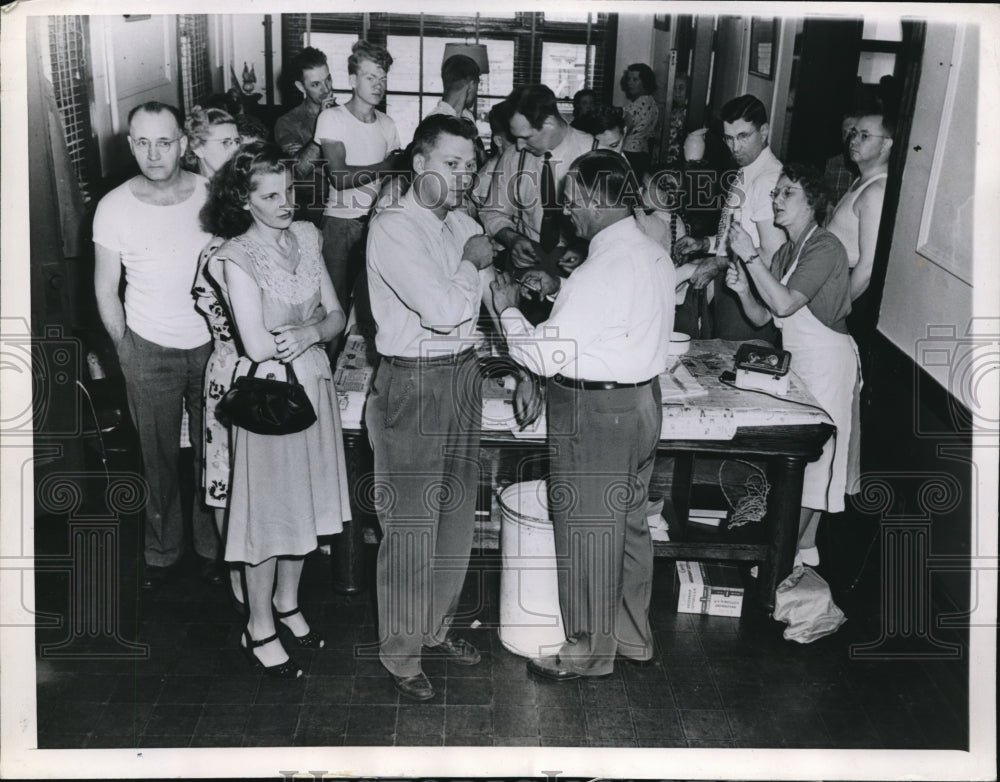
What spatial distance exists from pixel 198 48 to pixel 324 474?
300 cm

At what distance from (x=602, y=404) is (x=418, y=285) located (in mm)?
721

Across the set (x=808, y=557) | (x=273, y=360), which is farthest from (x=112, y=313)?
(x=808, y=557)

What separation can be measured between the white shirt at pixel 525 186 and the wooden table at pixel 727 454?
1.40 meters

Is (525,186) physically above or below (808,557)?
above

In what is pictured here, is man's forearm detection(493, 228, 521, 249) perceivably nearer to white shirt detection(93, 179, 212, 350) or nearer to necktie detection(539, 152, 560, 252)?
necktie detection(539, 152, 560, 252)

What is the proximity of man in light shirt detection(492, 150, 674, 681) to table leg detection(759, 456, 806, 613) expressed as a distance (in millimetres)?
Answer: 577

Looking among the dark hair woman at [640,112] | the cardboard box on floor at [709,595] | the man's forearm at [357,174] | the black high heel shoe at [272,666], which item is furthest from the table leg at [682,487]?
the dark hair woman at [640,112]

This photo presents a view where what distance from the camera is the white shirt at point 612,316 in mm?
2924

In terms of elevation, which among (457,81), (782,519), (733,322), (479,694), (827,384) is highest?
(457,81)

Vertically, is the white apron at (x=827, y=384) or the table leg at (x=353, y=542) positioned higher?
the white apron at (x=827, y=384)

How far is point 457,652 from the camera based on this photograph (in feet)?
11.0

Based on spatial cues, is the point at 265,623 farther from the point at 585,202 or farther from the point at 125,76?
the point at 125,76

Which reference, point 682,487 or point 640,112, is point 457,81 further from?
point 682,487

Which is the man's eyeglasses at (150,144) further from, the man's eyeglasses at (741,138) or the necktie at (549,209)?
the man's eyeglasses at (741,138)
